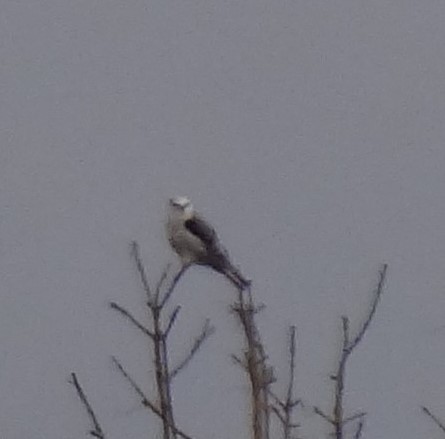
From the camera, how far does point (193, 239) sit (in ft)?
23.5

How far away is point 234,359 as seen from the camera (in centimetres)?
388

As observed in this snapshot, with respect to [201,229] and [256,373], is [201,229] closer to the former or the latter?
[201,229]

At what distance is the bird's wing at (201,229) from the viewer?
7.07 metres

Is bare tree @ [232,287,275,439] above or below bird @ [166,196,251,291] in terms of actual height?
below

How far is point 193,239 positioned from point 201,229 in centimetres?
9

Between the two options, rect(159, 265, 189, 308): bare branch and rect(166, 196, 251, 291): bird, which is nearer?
rect(159, 265, 189, 308): bare branch

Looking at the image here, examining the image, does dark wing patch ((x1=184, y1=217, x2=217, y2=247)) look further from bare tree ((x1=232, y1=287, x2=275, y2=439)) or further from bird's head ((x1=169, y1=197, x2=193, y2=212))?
bare tree ((x1=232, y1=287, x2=275, y2=439))

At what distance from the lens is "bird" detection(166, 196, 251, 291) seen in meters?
6.98

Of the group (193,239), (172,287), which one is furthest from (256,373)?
(193,239)

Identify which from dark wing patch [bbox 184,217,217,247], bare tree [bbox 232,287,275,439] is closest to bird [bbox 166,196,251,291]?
dark wing patch [bbox 184,217,217,247]

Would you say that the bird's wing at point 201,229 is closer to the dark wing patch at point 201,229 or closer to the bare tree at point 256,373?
the dark wing patch at point 201,229

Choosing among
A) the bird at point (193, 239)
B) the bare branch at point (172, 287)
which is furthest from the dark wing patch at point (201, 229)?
the bare branch at point (172, 287)

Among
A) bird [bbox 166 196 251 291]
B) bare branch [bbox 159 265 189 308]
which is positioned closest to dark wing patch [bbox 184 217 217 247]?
bird [bbox 166 196 251 291]

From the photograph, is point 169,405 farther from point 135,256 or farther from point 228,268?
point 228,268
